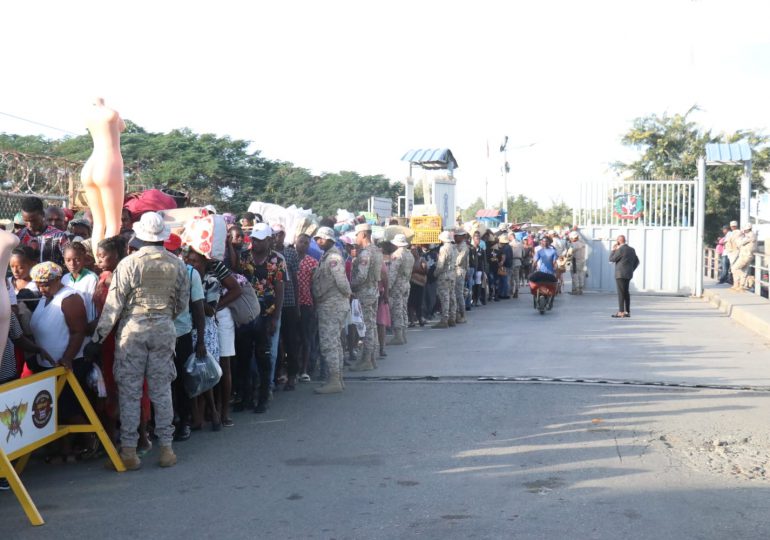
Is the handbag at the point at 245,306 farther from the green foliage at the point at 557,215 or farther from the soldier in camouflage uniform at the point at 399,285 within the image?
the green foliage at the point at 557,215

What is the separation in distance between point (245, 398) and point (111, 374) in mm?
2185

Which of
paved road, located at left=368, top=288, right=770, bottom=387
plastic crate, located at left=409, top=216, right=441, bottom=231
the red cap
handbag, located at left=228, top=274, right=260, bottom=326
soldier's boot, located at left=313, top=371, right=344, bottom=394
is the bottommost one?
paved road, located at left=368, top=288, right=770, bottom=387

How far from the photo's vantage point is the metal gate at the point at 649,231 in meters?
23.6

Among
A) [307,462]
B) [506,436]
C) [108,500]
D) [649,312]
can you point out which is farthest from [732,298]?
[108,500]

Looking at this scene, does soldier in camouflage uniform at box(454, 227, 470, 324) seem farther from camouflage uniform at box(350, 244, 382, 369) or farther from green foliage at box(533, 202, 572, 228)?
green foliage at box(533, 202, 572, 228)

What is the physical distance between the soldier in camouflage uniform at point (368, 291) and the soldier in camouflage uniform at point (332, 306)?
4.68 ft

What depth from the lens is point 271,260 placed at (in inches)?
352

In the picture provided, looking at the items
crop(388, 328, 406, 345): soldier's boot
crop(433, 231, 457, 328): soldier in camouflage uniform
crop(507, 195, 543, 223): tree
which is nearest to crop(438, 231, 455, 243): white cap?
crop(433, 231, 457, 328): soldier in camouflage uniform

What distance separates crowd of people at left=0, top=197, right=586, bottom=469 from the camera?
641cm

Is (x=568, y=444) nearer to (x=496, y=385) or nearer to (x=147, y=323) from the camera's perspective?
(x=496, y=385)

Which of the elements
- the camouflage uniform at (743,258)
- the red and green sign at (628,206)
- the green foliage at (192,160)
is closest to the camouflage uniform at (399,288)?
the red and green sign at (628,206)

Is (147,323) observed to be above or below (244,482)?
above

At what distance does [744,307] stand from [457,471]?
13967 mm

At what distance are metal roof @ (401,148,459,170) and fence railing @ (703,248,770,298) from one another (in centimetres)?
867
